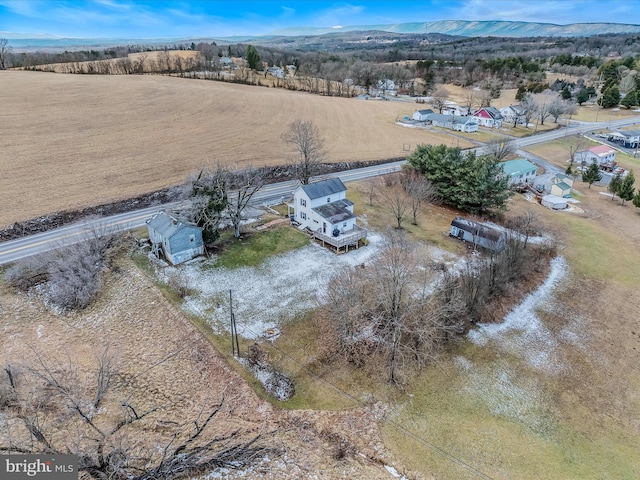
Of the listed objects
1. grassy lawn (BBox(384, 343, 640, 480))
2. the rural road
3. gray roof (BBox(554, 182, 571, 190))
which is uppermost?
the rural road

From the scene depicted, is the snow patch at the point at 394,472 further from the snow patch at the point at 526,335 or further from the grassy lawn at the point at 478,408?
the snow patch at the point at 526,335

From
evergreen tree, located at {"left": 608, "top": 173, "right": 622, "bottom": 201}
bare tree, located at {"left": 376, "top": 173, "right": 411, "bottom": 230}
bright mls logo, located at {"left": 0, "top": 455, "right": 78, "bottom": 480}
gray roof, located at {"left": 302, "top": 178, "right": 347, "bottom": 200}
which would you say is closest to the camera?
bright mls logo, located at {"left": 0, "top": 455, "right": 78, "bottom": 480}

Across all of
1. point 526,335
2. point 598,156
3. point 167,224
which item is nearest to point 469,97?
point 598,156

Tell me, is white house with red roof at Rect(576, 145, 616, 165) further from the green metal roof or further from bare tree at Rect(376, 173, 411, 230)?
bare tree at Rect(376, 173, 411, 230)

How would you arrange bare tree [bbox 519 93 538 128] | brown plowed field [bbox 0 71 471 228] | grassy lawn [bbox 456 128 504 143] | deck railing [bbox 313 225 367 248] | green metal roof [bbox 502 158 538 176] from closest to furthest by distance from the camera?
deck railing [bbox 313 225 367 248]
brown plowed field [bbox 0 71 471 228]
green metal roof [bbox 502 158 538 176]
grassy lawn [bbox 456 128 504 143]
bare tree [bbox 519 93 538 128]

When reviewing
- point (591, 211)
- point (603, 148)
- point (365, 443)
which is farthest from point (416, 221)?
point (603, 148)

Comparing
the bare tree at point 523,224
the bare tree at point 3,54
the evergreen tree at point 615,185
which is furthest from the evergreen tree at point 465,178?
the bare tree at point 3,54

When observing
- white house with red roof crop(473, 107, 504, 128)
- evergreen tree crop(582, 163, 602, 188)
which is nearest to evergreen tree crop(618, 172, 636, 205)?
evergreen tree crop(582, 163, 602, 188)
